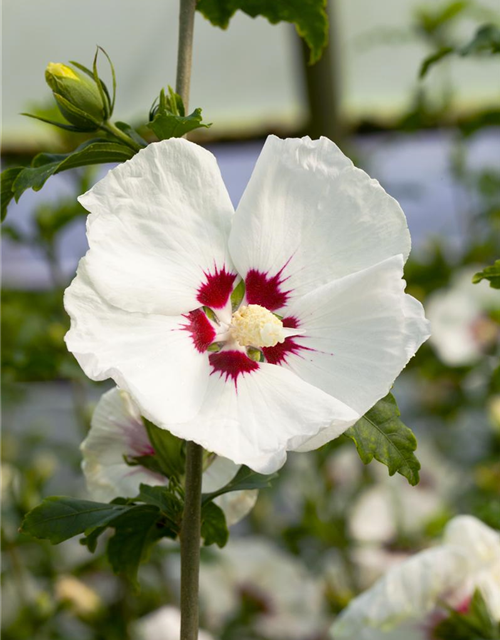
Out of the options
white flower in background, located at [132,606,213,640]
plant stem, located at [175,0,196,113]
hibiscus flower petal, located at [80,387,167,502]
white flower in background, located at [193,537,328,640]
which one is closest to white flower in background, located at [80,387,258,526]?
hibiscus flower petal, located at [80,387,167,502]

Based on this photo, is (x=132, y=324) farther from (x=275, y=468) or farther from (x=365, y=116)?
(x=365, y=116)

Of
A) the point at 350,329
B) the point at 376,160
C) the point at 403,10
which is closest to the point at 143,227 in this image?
the point at 350,329

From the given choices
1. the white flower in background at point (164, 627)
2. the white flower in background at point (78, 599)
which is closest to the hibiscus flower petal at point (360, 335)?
the white flower in background at point (164, 627)

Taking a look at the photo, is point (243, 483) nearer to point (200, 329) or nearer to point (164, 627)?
point (200, 329)

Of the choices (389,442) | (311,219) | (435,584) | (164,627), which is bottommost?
(164,627)

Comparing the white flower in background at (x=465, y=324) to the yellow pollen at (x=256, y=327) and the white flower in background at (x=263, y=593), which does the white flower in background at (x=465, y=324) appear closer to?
the white flower in background at (x=263, y=593)

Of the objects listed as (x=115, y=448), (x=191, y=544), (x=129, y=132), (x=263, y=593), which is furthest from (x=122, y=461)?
(x=263, y=593)

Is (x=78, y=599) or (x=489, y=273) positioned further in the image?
(x=78, y=599)

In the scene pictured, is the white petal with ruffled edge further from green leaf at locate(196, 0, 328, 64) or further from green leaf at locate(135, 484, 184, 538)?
green leaf at locate(196, 0, 328, 64)
